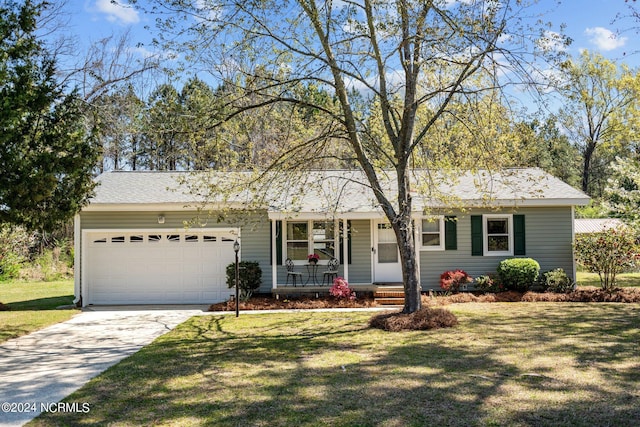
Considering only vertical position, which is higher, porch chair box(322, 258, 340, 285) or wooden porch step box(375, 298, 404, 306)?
porch chair box(322, 258, 340, 285)

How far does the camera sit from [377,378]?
21.0 feet

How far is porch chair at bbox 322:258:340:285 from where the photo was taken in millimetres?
14766

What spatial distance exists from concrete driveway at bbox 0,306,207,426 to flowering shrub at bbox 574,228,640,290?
1031cm

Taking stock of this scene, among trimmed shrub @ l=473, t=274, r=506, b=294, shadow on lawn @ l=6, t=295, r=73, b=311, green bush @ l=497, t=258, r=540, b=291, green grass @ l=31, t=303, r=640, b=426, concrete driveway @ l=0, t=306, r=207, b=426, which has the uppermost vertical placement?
green bush @ l=497, t=258, r=540, b=291

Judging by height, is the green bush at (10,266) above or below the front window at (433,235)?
below

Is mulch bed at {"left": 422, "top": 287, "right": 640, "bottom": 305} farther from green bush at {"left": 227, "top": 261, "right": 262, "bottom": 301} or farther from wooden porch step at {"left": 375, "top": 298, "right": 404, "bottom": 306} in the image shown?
green bush at {"left": 227, "top": 261, "right": 262, "bottom": 301}

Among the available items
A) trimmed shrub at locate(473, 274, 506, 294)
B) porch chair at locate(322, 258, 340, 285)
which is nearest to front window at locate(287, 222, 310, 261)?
porch chair at locate(322, 258, 340, 285)

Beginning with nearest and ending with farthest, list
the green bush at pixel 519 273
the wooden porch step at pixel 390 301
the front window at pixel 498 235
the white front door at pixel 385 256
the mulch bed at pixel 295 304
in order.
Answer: the mulch bed at pixel 295 304, the wooden porch step at pixel 390 301, the green bush at pixel 519 273, the white front door at pixel 385 256, the front window at pixel 498 235

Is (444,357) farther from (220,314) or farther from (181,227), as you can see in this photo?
(181,227)

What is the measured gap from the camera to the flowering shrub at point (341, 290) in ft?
44.9

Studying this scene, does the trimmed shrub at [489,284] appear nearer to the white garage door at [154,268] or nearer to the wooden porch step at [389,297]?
the wooden porch step at [389,297]

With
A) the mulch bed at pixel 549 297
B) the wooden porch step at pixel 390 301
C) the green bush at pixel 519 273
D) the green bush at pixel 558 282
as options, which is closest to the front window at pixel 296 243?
the wooden porch step at pixel 390 301

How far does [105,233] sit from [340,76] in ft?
27.5

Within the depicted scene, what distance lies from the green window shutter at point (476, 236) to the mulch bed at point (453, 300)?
1.44 meters
